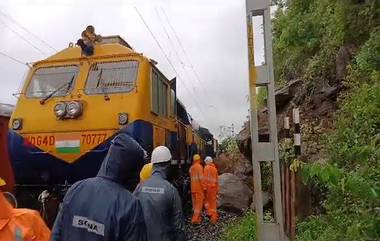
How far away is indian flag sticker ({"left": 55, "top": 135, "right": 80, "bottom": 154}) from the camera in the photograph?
25.3ft

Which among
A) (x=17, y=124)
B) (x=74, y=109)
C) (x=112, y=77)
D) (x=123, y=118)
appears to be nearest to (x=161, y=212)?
(x=123, y=118)

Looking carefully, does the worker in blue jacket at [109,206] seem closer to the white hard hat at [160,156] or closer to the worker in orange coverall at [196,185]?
the white hard hat at [160,156]

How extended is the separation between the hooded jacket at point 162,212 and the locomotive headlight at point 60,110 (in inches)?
122

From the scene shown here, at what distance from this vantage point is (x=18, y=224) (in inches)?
109

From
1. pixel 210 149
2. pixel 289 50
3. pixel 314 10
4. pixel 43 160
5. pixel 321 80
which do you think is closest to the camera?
pixel 43 160

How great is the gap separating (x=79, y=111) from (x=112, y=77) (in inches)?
31.2

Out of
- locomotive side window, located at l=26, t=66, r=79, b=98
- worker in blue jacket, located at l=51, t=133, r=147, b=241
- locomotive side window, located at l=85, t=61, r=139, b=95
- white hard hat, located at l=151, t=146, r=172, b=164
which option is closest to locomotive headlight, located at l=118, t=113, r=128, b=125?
locomotive side window, located at l=85, t=61, r=139, b=95

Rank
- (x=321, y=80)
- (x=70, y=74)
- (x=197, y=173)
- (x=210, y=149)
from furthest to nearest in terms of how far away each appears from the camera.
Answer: (x=210, y=149) → (x=197, y=173) → (x=321, y=80) → (x=70, y=74)

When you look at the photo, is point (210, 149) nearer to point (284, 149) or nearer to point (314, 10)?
point (314, 10)

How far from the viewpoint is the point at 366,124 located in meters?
6.62

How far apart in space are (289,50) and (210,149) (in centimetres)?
950

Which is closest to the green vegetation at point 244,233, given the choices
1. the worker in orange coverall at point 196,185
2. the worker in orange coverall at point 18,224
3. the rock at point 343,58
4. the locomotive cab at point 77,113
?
the locomotive cab at point 77,113

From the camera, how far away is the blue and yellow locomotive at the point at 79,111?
25.3 feet

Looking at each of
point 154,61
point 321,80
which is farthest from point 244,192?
point 154,61
